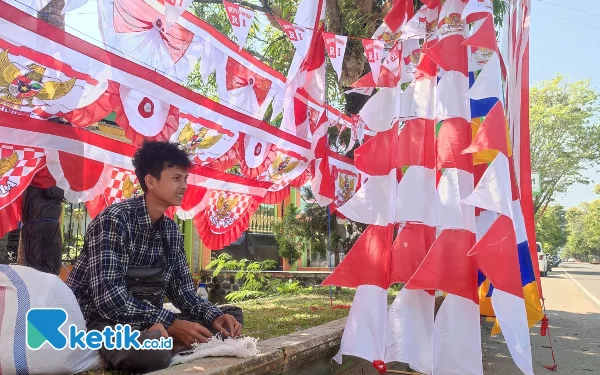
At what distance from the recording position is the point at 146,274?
2463mm

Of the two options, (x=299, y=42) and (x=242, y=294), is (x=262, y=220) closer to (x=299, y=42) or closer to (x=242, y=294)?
(x=242, y=294)

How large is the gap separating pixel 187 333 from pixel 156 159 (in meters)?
0.95

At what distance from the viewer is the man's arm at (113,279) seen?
219cm

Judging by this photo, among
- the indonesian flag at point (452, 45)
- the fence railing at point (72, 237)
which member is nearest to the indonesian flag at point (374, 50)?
the indonesian flag at point (452, 45)

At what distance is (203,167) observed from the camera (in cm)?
499

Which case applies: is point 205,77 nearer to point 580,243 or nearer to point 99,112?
point 99,112

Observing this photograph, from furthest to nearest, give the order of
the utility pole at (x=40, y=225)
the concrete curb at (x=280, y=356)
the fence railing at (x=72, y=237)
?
the fence railing at (x=72, y=237) → the utility pole at (x=40, y=225) → the concrete curb at (x=280, y=356)

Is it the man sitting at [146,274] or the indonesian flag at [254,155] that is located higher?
the indonesian flag at [254,155]

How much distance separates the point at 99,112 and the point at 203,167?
5.56 ft

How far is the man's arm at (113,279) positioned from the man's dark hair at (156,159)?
1.26 feet

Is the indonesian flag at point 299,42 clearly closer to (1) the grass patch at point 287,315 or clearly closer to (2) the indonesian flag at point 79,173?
(2) the indonesian flag at point 79,173

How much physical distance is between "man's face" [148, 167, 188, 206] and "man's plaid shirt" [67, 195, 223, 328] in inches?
3.6

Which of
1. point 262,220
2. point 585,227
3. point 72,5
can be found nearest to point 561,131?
point 262,220

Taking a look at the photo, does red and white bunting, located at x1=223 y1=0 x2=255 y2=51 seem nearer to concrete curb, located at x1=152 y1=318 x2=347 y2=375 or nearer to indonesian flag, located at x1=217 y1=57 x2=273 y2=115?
indonesian flag, located at x1=217 y1=57 x2=273 y2=115
